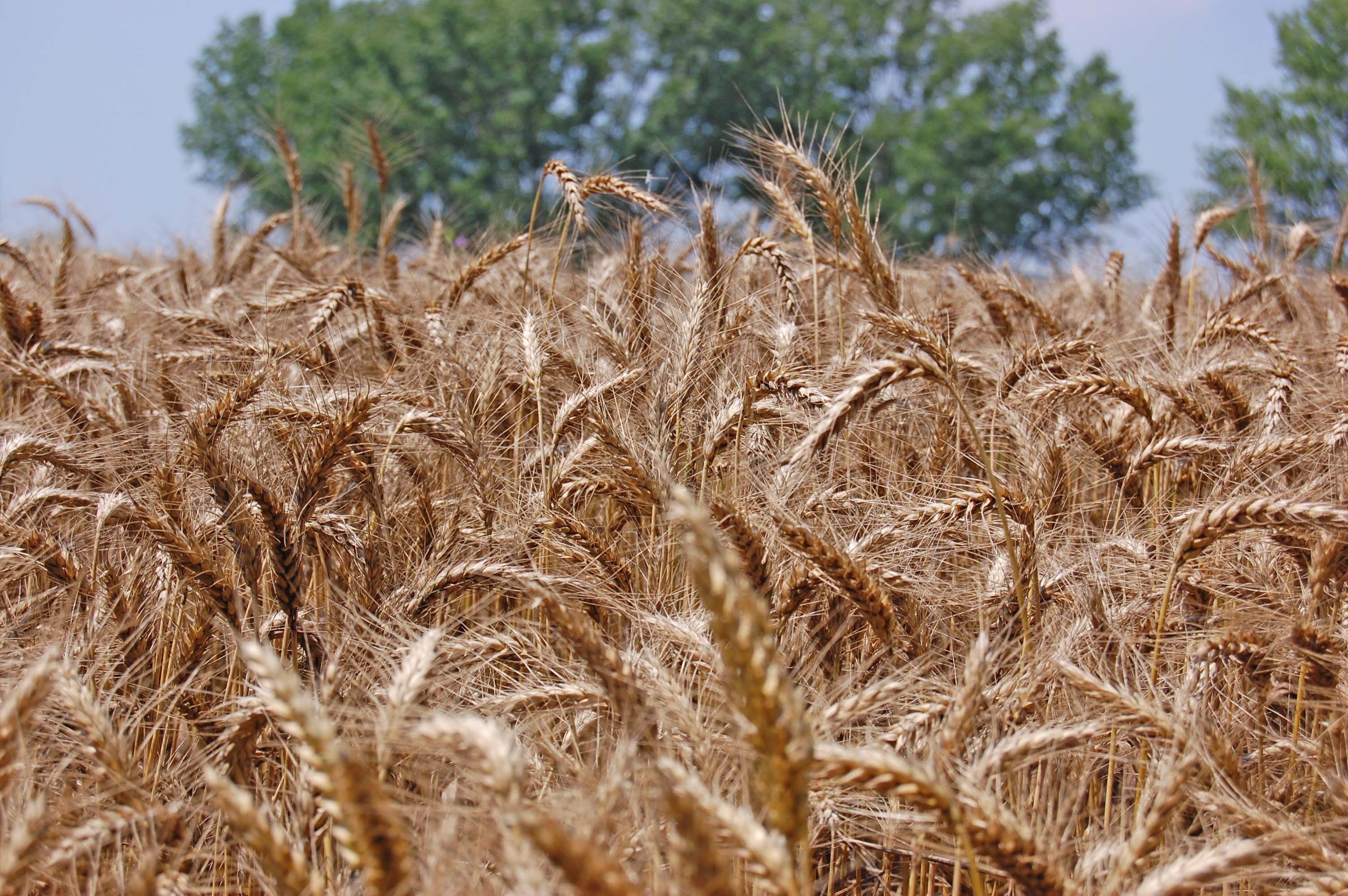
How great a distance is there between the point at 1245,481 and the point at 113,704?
226 cm

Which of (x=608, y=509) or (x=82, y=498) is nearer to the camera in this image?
(x=82, y=498)

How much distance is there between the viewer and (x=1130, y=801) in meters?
1.93

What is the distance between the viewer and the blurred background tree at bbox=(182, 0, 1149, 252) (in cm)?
3006

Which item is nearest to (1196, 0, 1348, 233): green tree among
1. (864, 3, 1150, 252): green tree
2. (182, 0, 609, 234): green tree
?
(864, 3, 1150, 252): green tree

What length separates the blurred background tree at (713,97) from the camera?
98.6 feet

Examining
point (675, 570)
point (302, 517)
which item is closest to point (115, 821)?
point (302, 517)

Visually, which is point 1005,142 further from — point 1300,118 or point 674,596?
point 674,596

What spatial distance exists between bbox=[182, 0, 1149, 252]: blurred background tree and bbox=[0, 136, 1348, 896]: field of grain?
27.4 metres

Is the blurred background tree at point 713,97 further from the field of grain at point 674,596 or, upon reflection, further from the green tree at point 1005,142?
the field of grain at point 674,596

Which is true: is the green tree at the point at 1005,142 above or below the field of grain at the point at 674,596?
above

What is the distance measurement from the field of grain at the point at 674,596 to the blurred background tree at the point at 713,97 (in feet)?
89.9

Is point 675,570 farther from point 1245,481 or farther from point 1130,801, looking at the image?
point 1245,481

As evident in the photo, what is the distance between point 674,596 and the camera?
2195 millimetres

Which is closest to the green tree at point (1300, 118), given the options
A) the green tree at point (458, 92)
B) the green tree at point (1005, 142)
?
the green tree at point (1005, 142)
